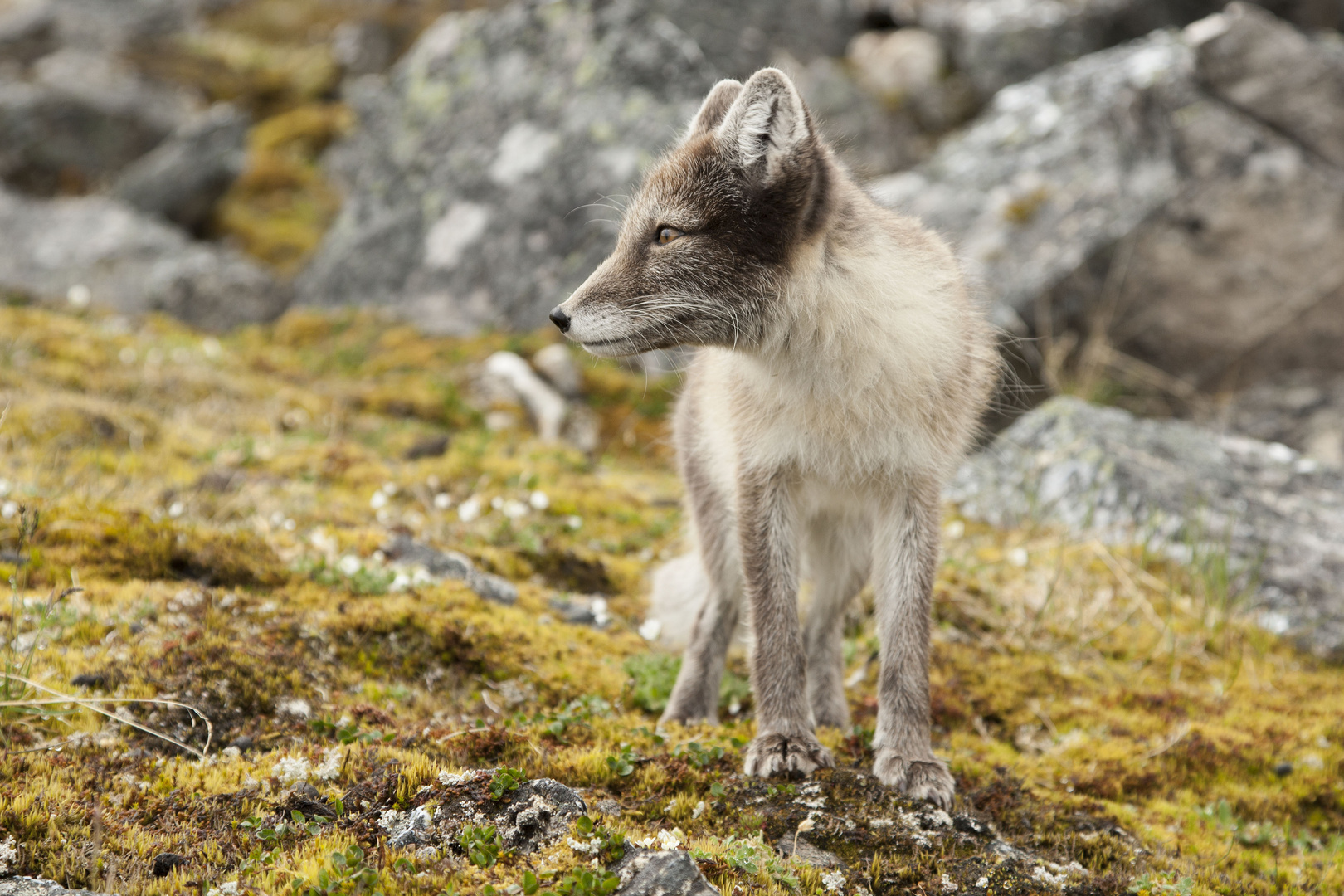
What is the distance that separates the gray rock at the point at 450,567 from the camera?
233 inches

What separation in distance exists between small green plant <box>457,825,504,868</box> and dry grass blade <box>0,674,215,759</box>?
1347mm

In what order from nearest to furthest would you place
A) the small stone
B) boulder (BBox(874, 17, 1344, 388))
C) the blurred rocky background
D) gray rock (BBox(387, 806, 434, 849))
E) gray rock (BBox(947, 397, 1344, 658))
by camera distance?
1. the small stone
2. gray rock (BBox(387, 806, 434, 849))
3. gray rock (BBox(947, 397, 1344, 658))
4. boulder (BBox(874, 17, 1344, 388))
5. the blurred rocky background

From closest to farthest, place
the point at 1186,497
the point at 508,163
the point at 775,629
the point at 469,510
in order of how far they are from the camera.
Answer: the point at 775,629 → the point at 469,510 → the point at 1186,497 → the point at 508,163

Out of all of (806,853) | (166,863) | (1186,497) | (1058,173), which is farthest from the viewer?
(1058,173)

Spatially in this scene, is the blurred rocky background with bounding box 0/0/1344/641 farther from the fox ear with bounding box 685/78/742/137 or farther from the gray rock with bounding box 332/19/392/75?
the gray rock with bounding box 332/19/392/75

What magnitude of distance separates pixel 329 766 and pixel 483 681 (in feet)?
4.34

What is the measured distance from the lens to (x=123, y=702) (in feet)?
13.3

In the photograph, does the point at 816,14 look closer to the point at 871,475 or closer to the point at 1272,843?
the point at 871,475

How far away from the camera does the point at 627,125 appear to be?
1181 centimetres

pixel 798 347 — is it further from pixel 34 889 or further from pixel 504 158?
pixel 504 158

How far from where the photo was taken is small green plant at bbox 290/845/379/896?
290 centimetres

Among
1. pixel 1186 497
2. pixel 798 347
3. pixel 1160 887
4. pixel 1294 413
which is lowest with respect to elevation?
pixel 1294 413

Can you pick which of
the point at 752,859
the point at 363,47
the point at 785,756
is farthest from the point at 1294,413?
the point at 363,47

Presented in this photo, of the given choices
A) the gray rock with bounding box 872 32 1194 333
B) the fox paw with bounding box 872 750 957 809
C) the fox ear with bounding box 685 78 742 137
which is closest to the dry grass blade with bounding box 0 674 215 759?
the fox paw with bounding box 872 750 957 809
